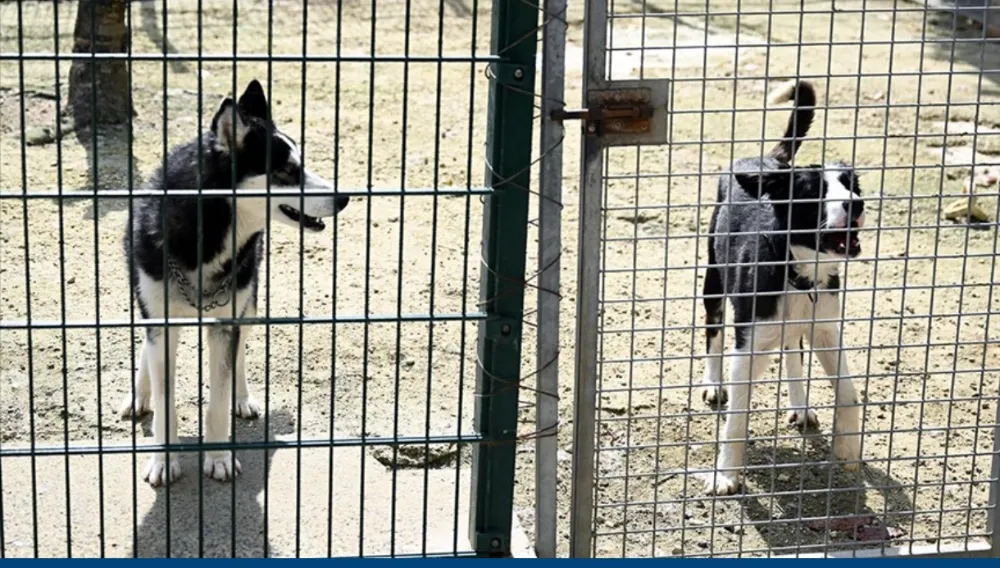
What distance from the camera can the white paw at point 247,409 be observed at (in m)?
5.99

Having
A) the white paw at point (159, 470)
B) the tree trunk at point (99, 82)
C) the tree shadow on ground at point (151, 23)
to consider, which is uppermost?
the tree shadow on ground at point (151, 23)

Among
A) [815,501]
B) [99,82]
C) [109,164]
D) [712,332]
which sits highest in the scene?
[99,82]

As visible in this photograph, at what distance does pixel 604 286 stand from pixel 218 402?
1.47 meters

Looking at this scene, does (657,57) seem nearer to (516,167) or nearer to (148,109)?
(148,109)

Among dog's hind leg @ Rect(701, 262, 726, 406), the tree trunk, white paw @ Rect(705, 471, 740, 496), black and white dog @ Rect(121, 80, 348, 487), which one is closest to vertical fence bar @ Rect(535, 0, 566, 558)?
black and white dog @ Rect(121, 80, 348, 487)

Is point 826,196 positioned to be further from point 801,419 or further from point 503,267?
point 503,267

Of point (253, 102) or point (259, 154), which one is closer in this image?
point (253, 102)

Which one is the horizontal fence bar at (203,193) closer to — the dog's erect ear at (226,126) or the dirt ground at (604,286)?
the dirt ground at (604,286)

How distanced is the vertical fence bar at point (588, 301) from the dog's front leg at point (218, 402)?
148 cm

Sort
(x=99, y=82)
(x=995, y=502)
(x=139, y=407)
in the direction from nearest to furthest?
1. (x=995, y=502)
2. (x=139, y=407)
3. (x=99, y=82)

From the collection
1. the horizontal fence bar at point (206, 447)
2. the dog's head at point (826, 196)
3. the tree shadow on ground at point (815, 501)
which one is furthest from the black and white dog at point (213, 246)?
the tree shadow on ground at point (815, 501)

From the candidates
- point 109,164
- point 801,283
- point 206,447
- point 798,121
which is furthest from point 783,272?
point 109,164

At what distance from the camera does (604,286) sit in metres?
5.21

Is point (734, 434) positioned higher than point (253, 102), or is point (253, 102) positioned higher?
point (253, 102)
